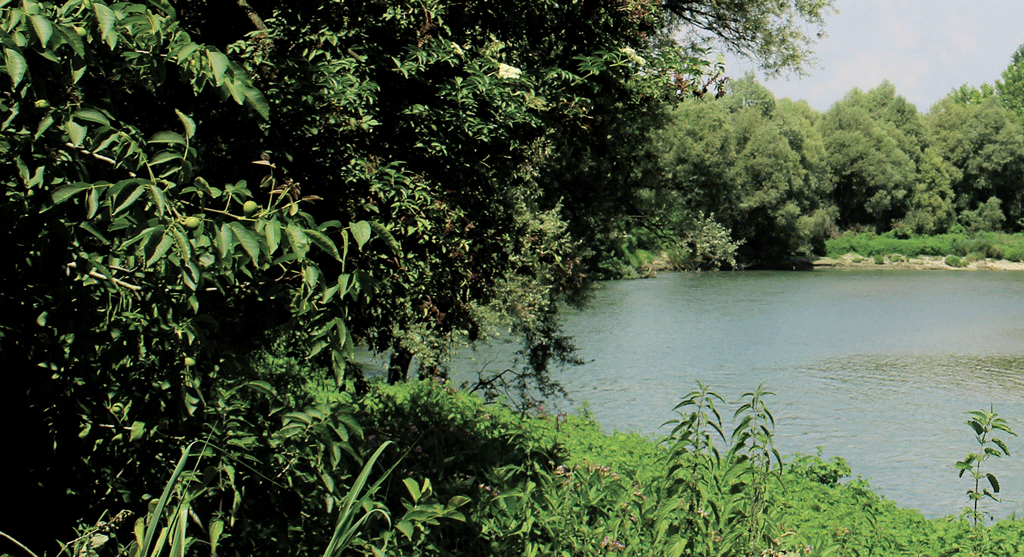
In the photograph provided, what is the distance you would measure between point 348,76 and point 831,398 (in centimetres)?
1238

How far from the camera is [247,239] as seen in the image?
6.92 feet

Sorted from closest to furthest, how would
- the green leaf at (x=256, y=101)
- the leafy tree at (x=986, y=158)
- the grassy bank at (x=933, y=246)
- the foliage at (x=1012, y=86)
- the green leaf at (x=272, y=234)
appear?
the green leaf at (x=272, y=234) → the green leaf at (x=256, y=101) → the grassy bank at (x=933, y=246) → the leafy tree at (x=986, y=158) → the foliage at (x=1012, y=86)

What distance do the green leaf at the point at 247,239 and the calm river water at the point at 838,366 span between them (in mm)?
8345

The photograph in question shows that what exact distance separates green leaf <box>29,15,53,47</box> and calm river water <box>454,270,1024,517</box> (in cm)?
880

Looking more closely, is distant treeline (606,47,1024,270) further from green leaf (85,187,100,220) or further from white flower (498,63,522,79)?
green leaf (85,187,100,220)

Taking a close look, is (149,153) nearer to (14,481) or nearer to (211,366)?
(211,366)

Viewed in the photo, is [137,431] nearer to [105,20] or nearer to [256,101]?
[256,101]

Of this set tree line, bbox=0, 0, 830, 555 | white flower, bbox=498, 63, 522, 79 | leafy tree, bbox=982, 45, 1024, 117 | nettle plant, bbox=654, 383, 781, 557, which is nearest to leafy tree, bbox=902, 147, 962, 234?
leafy tree, bbox=982, 45, 1024, 117

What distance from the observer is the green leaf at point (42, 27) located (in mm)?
2082

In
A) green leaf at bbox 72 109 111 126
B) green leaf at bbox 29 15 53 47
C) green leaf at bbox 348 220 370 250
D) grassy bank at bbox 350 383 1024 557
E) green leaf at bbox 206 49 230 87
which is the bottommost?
grassy bank at bbox 350 383 1024 557

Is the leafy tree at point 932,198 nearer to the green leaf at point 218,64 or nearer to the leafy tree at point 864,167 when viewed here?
the leafy tree at point 864,167

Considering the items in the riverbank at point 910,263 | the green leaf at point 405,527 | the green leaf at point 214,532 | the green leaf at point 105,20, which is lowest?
the riverbank at point 910,263

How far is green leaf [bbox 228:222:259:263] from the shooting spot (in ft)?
6.83

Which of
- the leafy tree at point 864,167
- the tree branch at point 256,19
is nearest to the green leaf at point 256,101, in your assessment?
the tree branch at point 256,19
